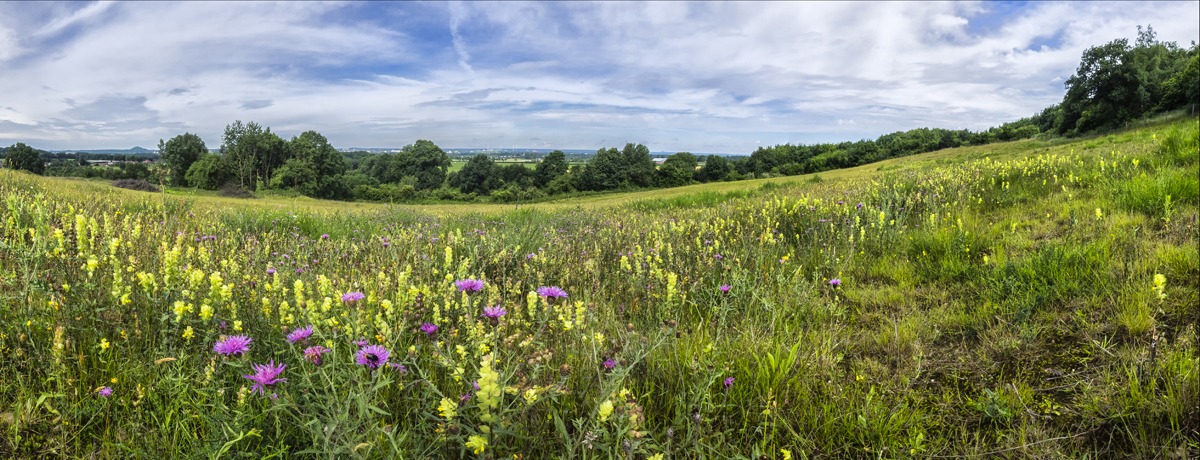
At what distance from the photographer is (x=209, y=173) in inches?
3014

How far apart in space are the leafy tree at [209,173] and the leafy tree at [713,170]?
79276mm

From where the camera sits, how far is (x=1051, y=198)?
5.45m

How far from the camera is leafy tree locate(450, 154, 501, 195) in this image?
308ft

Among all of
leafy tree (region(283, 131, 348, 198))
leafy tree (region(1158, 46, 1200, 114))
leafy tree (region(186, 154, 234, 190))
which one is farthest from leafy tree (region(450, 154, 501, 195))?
leafy tree (region(1158, 46, 1200, 114))

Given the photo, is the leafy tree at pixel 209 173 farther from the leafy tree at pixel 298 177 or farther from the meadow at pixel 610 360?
the meadow at pixel 610 360

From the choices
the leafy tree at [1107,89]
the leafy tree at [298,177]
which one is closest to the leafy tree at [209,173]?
the leafy tree at [298,177]

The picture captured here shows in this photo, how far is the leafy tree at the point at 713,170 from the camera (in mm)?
96794

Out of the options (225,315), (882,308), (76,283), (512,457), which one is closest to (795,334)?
(882,308)

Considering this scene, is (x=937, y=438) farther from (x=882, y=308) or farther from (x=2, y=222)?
(x=2, y=222)

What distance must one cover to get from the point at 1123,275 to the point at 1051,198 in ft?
10.3

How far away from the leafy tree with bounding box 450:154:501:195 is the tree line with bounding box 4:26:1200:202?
0.19 meters

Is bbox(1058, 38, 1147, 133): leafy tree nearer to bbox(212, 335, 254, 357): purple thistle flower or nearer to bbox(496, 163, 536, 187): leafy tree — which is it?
bbox(212, 335, 254, 357): purple thistle flower

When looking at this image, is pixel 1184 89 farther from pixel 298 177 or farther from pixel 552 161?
pixel 298 177

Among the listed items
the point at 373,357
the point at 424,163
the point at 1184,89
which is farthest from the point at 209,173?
→ the point at 1184,89
